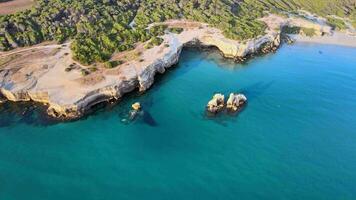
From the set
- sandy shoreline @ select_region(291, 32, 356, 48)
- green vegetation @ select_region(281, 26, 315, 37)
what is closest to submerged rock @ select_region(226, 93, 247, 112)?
sandy shoreline @ select_region(291, 32, 356, 48)

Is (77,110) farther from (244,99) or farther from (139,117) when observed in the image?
(244,99)

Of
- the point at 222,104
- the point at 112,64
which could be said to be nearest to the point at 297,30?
the point at 222,104

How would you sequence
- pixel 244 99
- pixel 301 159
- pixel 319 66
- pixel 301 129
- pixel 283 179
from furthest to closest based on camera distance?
pixel 319 66, pixel 244 99, pixel 301 129, pixel 301 159, pixel 283 179

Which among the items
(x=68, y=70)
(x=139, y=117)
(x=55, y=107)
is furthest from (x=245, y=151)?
(x=68, y=70)

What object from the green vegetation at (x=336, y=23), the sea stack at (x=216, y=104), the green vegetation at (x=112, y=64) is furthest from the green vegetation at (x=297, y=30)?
the green vegetation at (x=112, y=64)

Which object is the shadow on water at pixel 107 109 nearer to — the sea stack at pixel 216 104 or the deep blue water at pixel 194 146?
the deep blue water at pixel 194 146

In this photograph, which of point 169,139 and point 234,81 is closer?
point 169,139

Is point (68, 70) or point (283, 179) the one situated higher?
point (68, 70)
